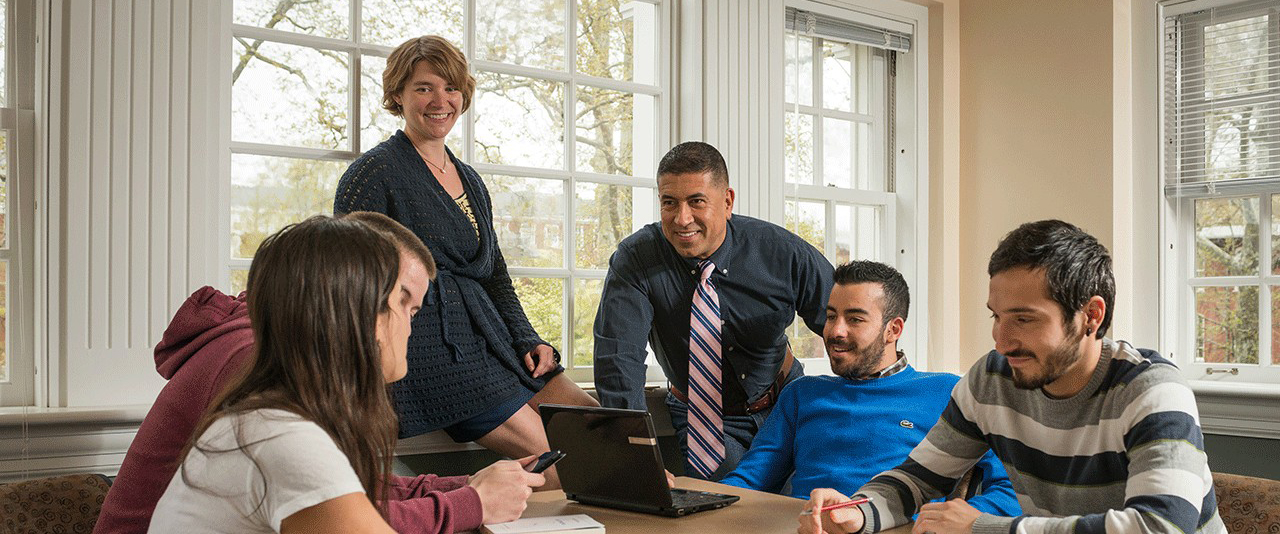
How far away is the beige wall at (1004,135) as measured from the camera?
407cm

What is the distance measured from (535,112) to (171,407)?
2.07 meters

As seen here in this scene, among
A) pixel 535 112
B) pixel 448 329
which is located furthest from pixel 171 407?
pixel 535 112

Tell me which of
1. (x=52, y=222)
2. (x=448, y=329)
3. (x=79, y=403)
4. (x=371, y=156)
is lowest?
(x=79, y=403)

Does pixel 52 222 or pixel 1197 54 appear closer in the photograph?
pixel 52 222

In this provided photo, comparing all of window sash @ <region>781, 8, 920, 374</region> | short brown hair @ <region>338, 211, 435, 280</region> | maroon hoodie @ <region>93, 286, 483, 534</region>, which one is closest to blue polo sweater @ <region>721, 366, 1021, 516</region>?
maroon hoodie @ <region>93, 286, 483, 534</region>

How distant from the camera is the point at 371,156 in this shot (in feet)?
9.29

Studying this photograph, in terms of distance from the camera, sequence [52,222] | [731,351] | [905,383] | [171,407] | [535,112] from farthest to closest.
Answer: [535,112] → [731,351] → [52,222] → [905,383] → [171,407]

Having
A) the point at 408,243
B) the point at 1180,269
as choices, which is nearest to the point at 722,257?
the point at 408,243

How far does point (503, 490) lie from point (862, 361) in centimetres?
97

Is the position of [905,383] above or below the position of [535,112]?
below

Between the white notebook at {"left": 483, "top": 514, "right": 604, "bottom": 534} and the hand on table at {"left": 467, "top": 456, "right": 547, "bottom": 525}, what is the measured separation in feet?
0.06

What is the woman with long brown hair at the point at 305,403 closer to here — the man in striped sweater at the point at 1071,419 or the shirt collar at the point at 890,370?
the man in striped sweater at the point at 1071,419

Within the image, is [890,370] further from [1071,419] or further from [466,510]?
[466,510]

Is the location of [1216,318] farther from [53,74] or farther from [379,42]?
[53,74]
